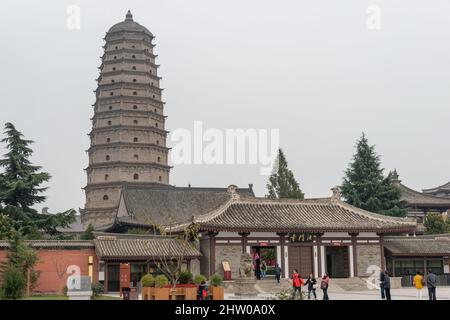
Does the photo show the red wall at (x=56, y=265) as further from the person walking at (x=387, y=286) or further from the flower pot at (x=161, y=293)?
the person walking at (x=387, y=286)

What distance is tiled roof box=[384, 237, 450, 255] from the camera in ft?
117

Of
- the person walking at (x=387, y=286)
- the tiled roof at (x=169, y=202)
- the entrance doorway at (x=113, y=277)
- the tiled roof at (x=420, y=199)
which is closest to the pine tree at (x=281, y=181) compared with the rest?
the tiled roof at (x=169, y=202)

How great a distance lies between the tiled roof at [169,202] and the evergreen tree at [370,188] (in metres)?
10.5

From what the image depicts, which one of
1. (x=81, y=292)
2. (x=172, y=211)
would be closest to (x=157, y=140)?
(x=172, y=211)

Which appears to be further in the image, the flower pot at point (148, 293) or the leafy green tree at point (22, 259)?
the leafy green tree at point (22, 259)

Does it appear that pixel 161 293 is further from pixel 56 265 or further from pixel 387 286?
pixel 56 265

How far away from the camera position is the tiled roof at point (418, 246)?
35784 mm

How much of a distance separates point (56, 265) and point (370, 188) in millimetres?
28626

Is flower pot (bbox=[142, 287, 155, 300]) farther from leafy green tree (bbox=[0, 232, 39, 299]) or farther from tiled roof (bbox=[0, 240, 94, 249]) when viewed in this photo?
tiled roof (bbox=[0, 240, 94, 249])

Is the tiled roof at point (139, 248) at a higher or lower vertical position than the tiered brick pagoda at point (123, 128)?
lower

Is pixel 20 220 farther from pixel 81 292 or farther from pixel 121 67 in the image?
pixel 121 67

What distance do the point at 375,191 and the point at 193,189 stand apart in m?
15.3

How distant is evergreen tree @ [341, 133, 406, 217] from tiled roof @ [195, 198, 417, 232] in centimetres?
1407

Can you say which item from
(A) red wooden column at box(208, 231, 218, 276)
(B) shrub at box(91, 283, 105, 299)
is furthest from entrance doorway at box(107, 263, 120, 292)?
(A) red wooden column at box(208, 231, 218, 276)
